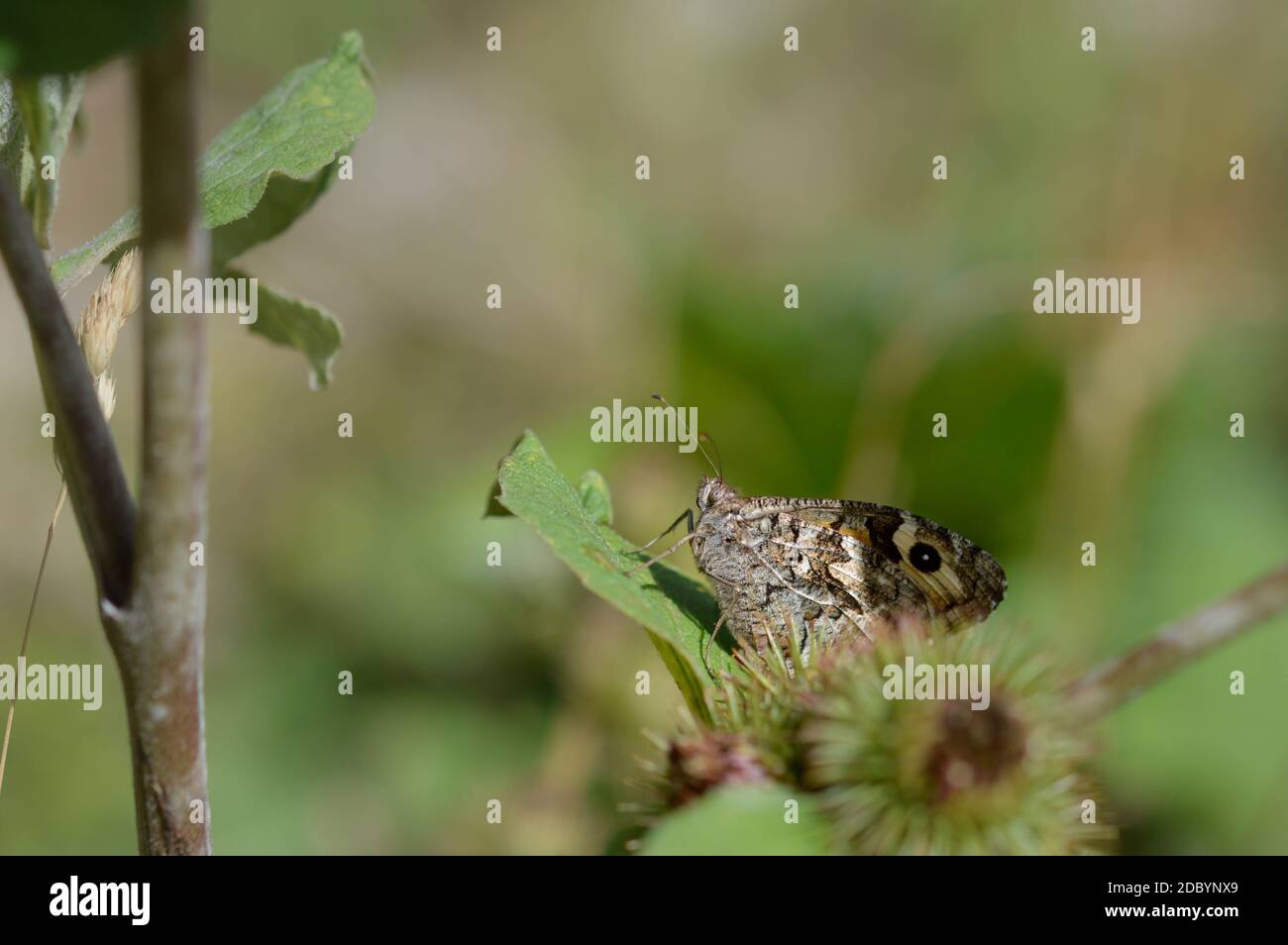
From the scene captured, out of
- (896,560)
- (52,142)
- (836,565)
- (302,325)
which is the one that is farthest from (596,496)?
(52,142)

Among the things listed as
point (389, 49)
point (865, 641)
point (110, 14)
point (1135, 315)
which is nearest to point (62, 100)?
point (110, 14)

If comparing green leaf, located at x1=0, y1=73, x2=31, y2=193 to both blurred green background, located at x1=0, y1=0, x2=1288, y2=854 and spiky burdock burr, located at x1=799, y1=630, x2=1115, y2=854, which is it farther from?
blurred green background, located at x1=0, y1=0, x2=1288, y2=854

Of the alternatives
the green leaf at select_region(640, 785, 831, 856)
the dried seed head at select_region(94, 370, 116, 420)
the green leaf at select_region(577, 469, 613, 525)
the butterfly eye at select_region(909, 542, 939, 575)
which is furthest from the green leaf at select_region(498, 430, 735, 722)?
the butterfly eye at select_region(909, 542, 939, 575)

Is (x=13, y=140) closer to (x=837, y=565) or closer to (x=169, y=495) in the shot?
(x=169, y=495)

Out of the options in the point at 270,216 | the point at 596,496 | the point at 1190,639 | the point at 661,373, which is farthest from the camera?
the point at 661,373

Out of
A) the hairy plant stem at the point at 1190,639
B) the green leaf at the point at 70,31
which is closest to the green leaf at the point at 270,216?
the green leaf at the point at 70,31

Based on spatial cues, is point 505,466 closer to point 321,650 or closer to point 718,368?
point 718,368
